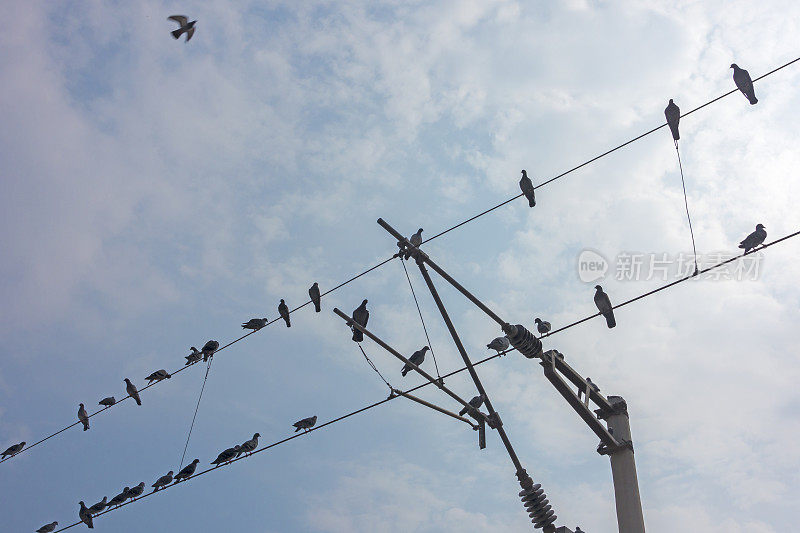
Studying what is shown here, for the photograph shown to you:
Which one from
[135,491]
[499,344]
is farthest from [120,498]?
[499,344]

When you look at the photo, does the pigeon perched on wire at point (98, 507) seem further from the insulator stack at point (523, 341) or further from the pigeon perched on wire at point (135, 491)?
the insulator stack at point (523, 341)

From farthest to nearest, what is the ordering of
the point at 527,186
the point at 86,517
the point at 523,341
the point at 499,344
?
the point at 86,517
the point at 527,186
the point at 499,344
the point at 523,341

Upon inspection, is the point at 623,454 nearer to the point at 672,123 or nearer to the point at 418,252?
the point at 418,252

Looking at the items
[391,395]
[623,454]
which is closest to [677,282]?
[623,454]

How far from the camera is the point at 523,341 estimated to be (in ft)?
28.2

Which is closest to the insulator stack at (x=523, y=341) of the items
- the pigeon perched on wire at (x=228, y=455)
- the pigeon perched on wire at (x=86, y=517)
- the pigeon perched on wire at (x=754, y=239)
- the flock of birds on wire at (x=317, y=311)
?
the flock of birds on wire at (x=317, y=311)

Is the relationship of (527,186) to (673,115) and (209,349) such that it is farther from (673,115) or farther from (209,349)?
(209,349)

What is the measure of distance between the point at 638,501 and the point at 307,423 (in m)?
10.3

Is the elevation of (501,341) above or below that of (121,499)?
below

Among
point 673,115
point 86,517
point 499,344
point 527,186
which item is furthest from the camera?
point 86,517

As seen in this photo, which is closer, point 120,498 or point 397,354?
point 397,354

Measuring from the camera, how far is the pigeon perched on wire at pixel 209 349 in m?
15.7

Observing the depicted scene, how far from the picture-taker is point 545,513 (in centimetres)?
840

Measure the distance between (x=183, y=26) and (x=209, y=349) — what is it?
6.26 metres
